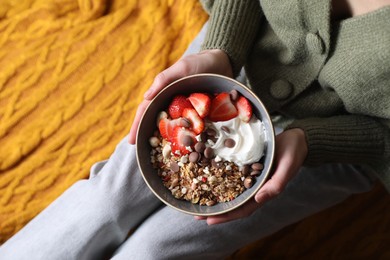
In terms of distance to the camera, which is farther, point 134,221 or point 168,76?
point 134,221

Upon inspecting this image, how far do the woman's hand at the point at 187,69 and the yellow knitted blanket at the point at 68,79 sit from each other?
0.26 metres

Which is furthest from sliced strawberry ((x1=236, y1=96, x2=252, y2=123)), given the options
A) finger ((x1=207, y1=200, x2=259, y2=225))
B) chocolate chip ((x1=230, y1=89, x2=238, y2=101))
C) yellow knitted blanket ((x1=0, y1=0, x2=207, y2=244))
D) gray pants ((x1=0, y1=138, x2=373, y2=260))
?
yellow knitted blanket ((x1=0, y1=0, x2=207, y2=244))

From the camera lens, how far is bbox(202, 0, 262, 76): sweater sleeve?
2.31 ft

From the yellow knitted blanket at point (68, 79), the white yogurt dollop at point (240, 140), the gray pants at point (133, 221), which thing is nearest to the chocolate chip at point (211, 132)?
the white yogurt dollop at point (240, 140)

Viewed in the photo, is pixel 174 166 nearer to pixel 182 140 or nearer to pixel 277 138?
pixel 182 140

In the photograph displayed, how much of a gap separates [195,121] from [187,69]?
109 millimetres

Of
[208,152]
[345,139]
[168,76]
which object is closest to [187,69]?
[168,76]

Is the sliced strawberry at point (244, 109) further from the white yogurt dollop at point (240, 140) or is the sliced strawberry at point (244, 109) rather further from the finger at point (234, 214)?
the finger at point (234, 214)

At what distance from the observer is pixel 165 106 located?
0.60 m

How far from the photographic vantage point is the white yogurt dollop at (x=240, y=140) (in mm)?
569

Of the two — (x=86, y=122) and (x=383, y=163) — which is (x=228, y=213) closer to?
(x=383, y=163)

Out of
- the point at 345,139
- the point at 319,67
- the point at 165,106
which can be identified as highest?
the point at 165,106

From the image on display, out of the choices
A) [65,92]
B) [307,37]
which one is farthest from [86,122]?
[307,37]

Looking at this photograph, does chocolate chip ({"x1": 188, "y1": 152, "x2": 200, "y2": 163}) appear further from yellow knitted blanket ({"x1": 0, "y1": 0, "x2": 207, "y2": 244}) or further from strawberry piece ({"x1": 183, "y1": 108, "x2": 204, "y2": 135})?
yellow knitted blanket ({"x1": 0, "y1": 0, "x2": 207, "y2": 244})
